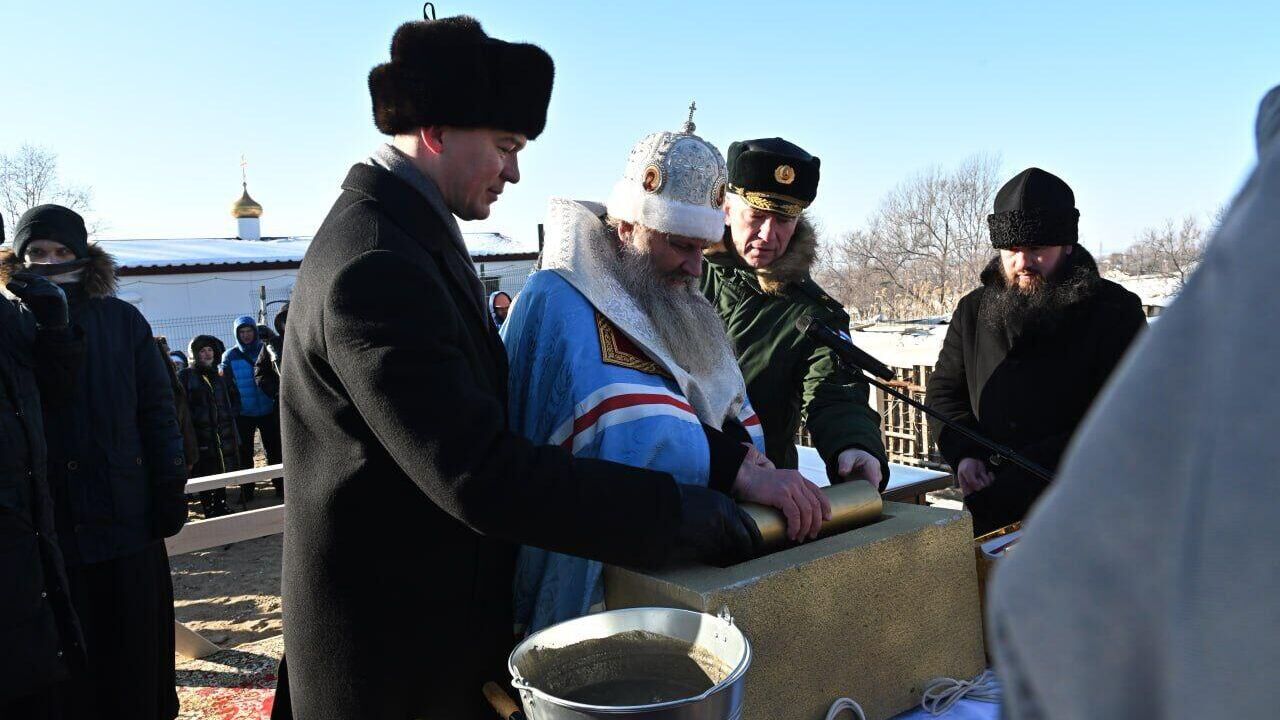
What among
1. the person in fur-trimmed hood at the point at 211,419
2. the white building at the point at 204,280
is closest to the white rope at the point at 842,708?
the person in fur-trimmed hood at the point at 211,419

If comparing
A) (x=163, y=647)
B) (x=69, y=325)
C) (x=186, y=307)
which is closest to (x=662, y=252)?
(x=69, y=325)

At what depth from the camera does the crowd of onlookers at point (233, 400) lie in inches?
318

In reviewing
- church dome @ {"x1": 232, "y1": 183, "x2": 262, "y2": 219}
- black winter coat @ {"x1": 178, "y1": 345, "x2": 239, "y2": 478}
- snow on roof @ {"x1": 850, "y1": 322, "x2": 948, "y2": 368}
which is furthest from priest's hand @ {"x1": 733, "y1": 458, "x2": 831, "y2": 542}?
church dome @ {"x1": 232, "y1": 183, "x2": 262, "y2": 219}

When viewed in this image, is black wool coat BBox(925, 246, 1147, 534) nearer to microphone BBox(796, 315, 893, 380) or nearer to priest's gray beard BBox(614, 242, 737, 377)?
microphone BBox(796, 315, 893, 380)

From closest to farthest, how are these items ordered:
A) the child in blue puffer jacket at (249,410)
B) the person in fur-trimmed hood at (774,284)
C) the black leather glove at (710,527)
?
the black leather glove at (710,527) < the person in fur-trimmed hood at (774,284) < the child in blue puffer jacket at (249,410)

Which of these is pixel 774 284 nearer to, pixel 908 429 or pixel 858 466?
pixel 858 466

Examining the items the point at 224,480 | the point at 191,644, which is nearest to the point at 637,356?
the point at 224,480

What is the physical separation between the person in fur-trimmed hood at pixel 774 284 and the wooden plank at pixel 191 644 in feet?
12.4

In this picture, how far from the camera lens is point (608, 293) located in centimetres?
192

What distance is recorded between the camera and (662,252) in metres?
2.13

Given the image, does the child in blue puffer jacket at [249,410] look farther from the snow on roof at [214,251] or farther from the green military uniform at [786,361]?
the snow on roof at [214,251]

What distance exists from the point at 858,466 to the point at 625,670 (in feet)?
3.62

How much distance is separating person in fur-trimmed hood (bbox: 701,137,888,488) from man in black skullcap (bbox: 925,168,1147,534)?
29.6 inches

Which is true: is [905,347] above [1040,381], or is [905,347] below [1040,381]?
below
